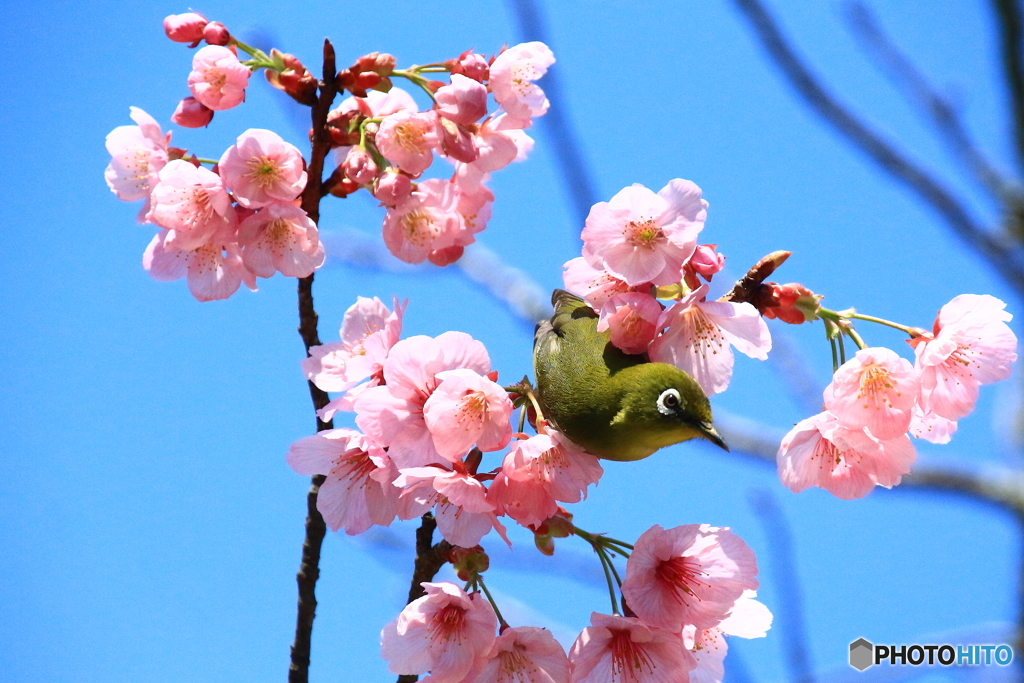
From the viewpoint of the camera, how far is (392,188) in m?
2.08

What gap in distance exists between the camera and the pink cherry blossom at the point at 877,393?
1.62 m

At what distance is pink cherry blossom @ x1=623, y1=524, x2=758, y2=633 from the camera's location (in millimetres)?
1599

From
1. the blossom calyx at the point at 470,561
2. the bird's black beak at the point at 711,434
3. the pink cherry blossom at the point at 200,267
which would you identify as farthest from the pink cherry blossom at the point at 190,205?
the bird's black beak at the point at 711,434

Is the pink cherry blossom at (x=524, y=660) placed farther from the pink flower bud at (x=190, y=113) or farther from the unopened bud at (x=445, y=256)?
the pink flower bud at (x=190, y=113)

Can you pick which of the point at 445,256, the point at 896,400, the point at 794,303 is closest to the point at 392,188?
the point at 445,256

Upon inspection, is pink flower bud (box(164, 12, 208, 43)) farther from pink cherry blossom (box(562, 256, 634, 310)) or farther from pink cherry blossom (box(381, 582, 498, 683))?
pink cherry blossom (box(381, 582, 498, 683))

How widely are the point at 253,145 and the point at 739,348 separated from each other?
4.04ft

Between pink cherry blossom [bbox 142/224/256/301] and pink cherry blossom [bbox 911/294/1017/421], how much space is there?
A: 1.69m

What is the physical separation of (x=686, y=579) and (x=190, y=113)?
1.76 metres

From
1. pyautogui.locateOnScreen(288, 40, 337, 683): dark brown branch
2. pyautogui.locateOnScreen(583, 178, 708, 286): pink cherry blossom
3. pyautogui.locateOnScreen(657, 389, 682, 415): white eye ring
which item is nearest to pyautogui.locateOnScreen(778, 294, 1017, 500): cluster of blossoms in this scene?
pyautogui.locateOnScreen(657, 389, 682, 415): white eye ring

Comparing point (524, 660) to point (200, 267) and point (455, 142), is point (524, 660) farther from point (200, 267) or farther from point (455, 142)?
point (200, 267)

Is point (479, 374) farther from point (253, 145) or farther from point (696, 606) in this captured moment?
point (253, 145)

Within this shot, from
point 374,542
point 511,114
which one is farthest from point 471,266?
point 511,114

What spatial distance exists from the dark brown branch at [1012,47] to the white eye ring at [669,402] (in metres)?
2.27
